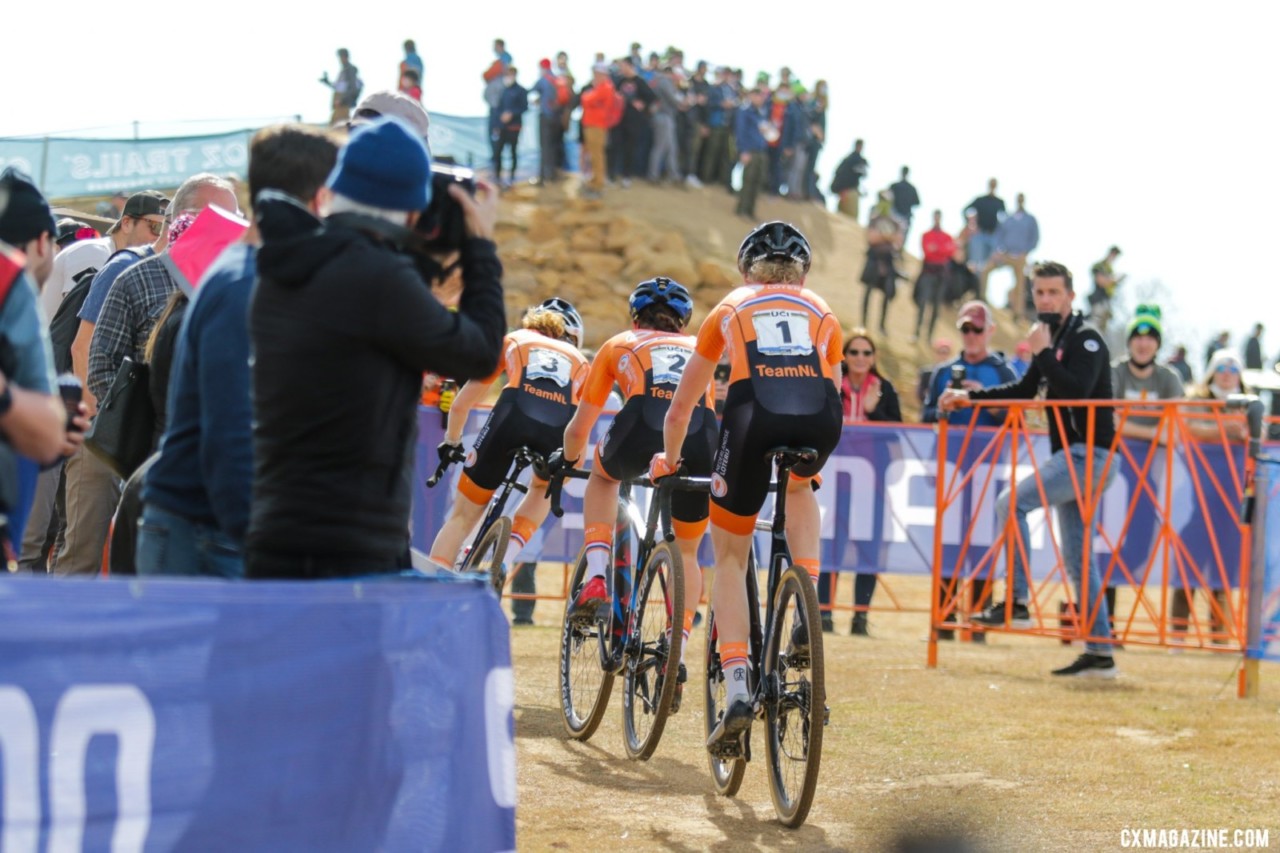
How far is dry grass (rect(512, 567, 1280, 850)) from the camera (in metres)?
6.08

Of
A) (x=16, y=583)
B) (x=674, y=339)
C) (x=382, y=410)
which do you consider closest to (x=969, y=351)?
(x=674, y=339)

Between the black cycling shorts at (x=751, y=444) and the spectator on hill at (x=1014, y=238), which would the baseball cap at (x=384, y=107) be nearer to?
the black cycling shorts at (x=751, y=444)

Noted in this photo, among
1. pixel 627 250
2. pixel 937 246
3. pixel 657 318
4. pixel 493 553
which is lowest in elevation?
pixel 493 553

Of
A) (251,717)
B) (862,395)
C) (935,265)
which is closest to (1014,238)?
(935,265)

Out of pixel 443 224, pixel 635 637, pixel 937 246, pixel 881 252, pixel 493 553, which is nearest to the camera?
pixel 443 224

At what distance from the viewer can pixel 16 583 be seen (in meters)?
3.09

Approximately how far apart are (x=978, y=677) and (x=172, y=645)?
8270 mm

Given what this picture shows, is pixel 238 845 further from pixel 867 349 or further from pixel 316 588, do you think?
pixel 867 349

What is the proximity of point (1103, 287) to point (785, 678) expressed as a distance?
28.6 m

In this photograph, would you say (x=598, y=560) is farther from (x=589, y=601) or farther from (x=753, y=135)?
(x=753, y=135)

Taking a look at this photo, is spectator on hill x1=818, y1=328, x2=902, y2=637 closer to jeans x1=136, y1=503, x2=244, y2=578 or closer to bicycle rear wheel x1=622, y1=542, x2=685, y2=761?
bicycle rear wheel x1=622, y1=542, x2=685, y2=761

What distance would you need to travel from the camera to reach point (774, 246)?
21.5ft

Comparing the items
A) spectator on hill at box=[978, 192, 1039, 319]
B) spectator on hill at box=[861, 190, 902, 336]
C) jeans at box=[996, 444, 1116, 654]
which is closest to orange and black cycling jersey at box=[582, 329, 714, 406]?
jeans at box=[996, 444, 1116, 654]

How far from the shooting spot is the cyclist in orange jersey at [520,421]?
28.9 feet
